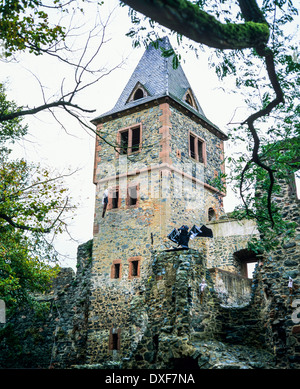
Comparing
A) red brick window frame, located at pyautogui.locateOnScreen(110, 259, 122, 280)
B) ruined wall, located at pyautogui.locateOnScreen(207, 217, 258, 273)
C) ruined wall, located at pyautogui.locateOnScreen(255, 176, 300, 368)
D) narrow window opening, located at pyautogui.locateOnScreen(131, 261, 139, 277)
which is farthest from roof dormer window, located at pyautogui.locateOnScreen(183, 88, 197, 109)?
ruined wall, located at pyautogui.locateOnScreen(255, 176, 300, 368)

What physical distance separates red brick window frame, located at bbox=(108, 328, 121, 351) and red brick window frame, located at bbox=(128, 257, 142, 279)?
2.38 meters

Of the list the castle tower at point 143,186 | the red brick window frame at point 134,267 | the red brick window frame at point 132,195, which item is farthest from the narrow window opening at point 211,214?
the red brick window frame at point 134,267

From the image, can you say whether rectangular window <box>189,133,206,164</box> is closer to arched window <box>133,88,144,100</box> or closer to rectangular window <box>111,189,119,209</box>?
arched window <box>133,88,144,100</box>

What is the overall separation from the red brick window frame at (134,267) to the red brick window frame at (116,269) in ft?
1.93

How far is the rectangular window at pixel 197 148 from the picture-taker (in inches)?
840

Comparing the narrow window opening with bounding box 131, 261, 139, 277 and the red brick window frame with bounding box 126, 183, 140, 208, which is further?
the red brick window frame with bounding box 126, 183, 140, 208

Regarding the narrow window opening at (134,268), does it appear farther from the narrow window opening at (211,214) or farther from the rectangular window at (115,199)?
the narrow window opening at (211,214)

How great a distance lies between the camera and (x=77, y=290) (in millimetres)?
20062

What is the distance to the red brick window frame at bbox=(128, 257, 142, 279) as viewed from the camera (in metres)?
18.2

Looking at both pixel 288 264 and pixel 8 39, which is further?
pixel 288 264

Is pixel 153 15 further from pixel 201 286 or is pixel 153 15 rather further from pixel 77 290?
pixel 77 290

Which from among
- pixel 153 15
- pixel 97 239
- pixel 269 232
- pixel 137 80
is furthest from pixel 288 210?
pixel 137 80

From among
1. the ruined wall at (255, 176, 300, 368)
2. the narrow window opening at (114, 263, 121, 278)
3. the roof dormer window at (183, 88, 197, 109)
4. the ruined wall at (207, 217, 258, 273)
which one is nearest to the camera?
the ruined wall at (255, 176, 300, 368)

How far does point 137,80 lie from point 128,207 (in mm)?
8023
